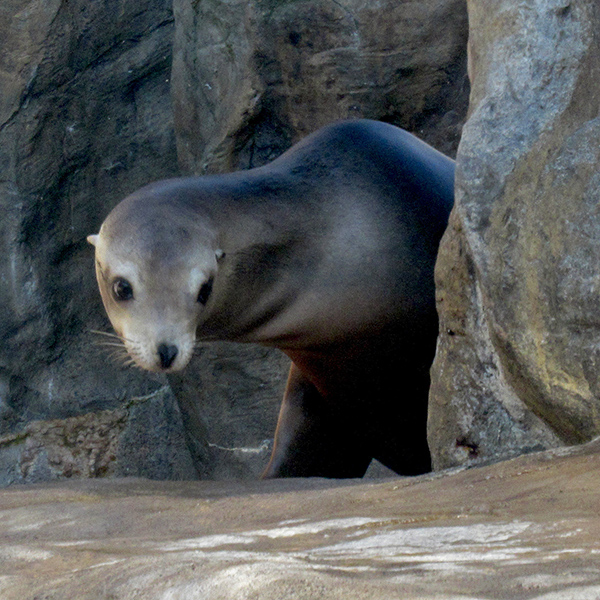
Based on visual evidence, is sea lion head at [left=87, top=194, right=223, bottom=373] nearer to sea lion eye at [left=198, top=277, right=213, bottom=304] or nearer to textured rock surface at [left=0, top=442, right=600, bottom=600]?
sea lion eye at [left=198, top=277, right=213, bottom=304]

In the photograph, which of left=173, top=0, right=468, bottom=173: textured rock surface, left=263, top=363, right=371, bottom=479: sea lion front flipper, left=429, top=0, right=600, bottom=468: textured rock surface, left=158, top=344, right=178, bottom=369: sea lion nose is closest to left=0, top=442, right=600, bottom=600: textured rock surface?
left=429, top=0, right=600, bottom=468: textured rock surface

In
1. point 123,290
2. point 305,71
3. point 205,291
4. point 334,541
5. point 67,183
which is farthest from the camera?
point 67,183

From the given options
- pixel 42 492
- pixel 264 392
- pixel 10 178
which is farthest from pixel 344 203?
pixel 10 178

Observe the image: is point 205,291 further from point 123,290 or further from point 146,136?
point 146,136

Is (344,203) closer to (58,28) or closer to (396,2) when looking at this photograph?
(396,2)

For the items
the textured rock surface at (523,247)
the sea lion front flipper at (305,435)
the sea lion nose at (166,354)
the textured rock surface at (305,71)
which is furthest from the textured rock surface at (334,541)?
the textured rock surface at (305,71)

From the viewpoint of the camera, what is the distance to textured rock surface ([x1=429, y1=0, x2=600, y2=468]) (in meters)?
2.43

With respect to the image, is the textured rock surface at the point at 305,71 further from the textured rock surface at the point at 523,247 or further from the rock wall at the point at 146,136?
the textured rock surface at the point at 523,247

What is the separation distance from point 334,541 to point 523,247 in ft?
3.95

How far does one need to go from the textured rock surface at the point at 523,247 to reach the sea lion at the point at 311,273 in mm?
929

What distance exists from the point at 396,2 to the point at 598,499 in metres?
4.05

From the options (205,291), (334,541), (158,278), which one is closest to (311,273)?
(205,291)

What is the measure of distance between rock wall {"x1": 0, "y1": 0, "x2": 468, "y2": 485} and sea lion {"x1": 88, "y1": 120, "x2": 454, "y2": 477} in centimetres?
94

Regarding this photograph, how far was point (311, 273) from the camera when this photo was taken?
13.2 ft
